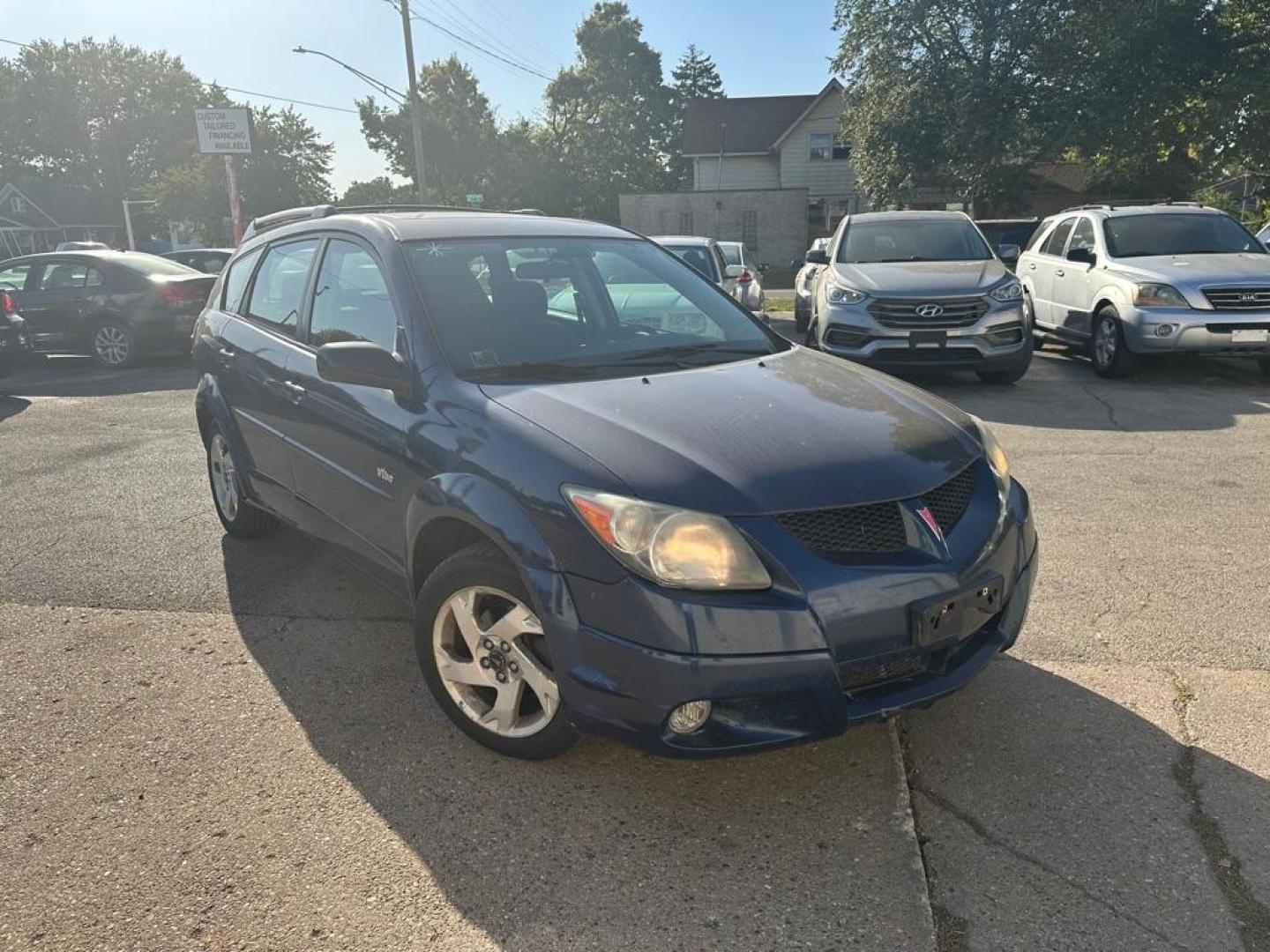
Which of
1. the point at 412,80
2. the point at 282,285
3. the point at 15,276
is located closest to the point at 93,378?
the point at 15,276

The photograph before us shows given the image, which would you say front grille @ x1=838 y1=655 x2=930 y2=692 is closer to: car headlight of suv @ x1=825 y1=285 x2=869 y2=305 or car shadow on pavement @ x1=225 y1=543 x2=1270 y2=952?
car shadow on pavement @ x1=225 y1=543 x2=1270 y2=952

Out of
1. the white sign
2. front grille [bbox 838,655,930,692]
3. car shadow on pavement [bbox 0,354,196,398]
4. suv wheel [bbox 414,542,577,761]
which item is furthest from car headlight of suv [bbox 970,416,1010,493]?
the white sign

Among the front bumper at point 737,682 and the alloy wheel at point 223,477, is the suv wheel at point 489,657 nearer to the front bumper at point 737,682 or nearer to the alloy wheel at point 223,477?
the front bumper at point 737,682

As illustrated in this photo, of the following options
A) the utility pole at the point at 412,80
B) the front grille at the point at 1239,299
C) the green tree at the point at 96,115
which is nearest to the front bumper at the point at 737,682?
the front grille at the point at 1239,299

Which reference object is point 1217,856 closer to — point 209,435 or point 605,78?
point 209,435

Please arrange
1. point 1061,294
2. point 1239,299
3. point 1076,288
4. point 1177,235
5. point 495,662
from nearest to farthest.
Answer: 1. point 495,662
2. point 1239,299
3. point 1177,235
4. point 1076,288
5. point 1061,294

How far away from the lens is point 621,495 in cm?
252

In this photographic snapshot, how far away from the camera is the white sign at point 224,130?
26.9 metres

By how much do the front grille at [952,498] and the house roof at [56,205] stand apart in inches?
3079

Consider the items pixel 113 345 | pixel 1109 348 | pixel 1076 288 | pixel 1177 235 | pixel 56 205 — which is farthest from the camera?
pixel 56 205

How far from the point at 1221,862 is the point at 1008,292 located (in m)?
7.19

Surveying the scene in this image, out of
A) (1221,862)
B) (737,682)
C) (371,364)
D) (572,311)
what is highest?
(572,311)

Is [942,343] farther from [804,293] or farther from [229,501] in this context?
[229,501]

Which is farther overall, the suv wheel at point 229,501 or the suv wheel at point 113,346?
the suv wheel at point 113,346
